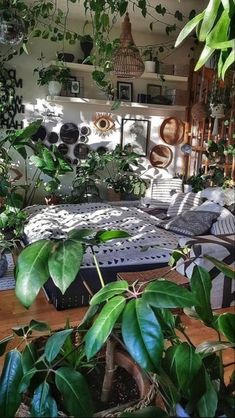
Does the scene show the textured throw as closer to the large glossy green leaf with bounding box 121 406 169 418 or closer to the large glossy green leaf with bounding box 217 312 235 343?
the large glossy green leaf with bounding box 217 312 235 343

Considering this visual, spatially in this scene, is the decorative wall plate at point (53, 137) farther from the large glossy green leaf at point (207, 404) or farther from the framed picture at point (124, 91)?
the large glossy green leaf at point (207, 404)

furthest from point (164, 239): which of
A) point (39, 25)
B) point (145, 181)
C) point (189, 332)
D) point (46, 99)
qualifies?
point (39, 25)

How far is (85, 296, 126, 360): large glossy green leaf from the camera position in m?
0.68

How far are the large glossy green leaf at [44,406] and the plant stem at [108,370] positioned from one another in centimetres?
21

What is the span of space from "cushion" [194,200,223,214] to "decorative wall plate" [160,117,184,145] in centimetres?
189

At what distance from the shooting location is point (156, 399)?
0.84 m

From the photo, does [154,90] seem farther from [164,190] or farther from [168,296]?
[168,296]

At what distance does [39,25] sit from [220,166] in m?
2.96

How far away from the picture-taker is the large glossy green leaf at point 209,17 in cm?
74

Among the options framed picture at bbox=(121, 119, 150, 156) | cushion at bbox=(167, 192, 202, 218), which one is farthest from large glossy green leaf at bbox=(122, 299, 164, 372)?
framed picture at bbox=(121, 119, 150, 156)

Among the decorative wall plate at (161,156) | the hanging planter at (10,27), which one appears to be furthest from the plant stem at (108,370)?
the decorative wall plate at (161,156)

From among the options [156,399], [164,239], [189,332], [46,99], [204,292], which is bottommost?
[189,332]

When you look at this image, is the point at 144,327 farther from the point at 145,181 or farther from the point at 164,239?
the point at 145,181

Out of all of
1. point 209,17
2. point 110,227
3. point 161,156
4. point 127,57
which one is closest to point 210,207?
point 110,227
